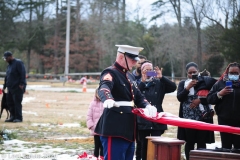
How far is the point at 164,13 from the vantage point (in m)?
48.5

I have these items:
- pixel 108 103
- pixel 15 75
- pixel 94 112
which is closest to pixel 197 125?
pixel 108 103

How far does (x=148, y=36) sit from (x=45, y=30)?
39.0 feet

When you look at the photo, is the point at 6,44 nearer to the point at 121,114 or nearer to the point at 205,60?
the point at 205,60

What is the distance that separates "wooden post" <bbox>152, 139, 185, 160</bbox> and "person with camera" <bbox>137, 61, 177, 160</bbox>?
1.77 meters

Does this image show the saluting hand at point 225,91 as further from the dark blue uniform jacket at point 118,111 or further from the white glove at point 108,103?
the white glove at point 108,103

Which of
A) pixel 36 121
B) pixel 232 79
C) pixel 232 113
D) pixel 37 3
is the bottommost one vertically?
pixel 36 121

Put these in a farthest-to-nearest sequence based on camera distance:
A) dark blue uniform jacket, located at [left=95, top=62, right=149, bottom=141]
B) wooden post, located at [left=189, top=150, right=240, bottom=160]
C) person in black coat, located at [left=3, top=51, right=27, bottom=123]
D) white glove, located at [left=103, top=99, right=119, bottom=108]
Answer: person in black coat, located at [left=3, top=51, right=27, bottom=123] < dark blue uniform jacket, located at [left=95, top=62, right=149, bottom=141] < white glove, located at [left=103, top=99, right=119, bottom=108] < wooden post, located at [left=189, top=150, right=240, bottom=160]

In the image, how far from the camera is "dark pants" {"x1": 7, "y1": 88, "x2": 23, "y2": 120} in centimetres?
1400

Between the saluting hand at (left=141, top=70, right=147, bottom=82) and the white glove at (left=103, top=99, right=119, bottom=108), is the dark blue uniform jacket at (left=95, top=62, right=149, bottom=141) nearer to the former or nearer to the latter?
the white glove at (left=103, top=99, right=119, bottom=108)

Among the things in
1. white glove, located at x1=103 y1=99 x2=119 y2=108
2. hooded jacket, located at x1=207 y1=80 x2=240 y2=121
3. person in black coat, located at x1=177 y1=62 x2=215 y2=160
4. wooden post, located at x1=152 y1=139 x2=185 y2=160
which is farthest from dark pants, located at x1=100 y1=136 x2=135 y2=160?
person in black coat, located at x1=177 y1=62 x2=215 y2=160

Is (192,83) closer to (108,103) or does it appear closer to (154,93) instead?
(154,93)

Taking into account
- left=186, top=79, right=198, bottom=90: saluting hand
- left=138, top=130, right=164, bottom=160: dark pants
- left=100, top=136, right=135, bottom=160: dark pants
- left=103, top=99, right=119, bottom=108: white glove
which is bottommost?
left=138, top=130, right=164, bottom=160: dark pants

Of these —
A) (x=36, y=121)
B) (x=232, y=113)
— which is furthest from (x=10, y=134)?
(x=232, y=113)

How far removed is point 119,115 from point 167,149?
67 centimetres
